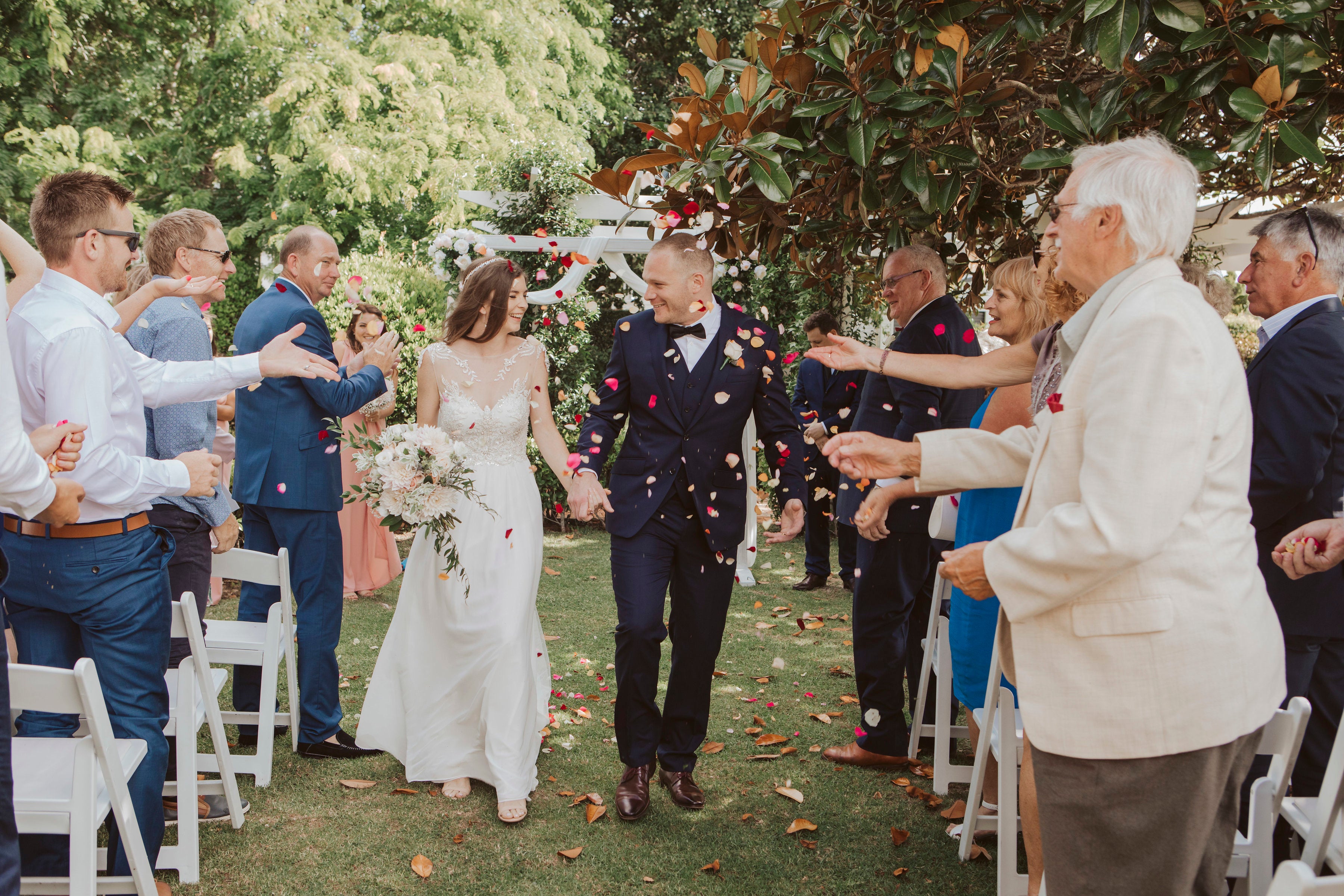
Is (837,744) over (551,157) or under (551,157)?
under

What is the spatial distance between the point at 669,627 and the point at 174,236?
262 cm

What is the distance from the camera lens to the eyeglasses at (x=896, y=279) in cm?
427

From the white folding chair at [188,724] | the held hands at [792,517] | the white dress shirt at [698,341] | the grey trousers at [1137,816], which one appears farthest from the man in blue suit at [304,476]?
the grey trousers at [1137,816]

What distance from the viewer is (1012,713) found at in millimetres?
2820

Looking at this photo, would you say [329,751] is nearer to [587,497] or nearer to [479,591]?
[479,591]

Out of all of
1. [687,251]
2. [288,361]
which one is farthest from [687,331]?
[288,361]

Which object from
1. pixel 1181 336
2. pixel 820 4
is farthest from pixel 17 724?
pixel 1181 336

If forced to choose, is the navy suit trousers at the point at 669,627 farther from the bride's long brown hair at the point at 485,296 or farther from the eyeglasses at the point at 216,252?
the eyeglasses at the point at 216,252

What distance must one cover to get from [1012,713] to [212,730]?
2720 millimetres

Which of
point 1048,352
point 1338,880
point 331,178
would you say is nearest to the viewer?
point 1338,880

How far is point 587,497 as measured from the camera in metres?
3.80

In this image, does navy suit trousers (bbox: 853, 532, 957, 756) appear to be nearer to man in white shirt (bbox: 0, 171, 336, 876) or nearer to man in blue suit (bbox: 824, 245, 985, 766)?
man in blue suit (bbox: 824, 245, 985, 766)

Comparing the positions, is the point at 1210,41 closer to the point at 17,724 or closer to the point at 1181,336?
the point at 1181,336

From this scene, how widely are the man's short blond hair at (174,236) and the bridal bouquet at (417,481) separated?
104 cm
